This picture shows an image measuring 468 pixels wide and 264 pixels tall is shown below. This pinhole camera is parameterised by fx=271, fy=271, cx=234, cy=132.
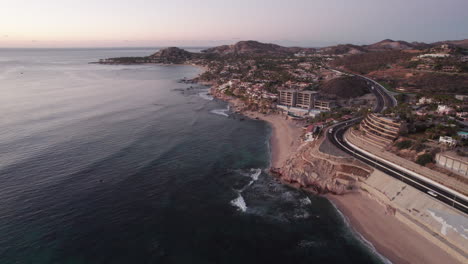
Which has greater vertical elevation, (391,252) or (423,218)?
(423,218)

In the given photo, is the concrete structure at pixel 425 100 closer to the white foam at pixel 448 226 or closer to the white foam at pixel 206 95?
the white foam at pixel 448 226

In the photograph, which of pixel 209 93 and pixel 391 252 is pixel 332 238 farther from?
pixel 209 93

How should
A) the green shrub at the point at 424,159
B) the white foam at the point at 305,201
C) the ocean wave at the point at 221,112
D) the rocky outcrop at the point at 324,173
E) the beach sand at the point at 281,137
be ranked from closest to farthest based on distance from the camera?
the white foam at the point at 305,201 < the green shrub at the point at 424,159 < the rocky outcrop at the point at 324,173 < the beach sand at the point at 281,137 < the ocean wave at the point at 221,112

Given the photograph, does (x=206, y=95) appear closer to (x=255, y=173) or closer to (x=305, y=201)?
(x=255, y=173)

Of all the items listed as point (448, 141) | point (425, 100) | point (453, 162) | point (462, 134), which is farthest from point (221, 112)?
point (453, 162)

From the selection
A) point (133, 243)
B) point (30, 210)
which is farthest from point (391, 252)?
point (30, 210)

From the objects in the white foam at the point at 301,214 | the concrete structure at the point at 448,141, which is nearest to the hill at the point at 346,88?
the concrete structure at the point at 448,141
